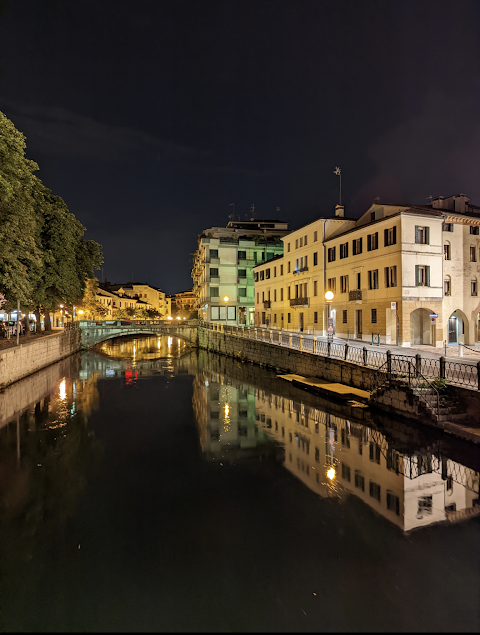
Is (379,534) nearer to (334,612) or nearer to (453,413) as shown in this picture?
(334,612)

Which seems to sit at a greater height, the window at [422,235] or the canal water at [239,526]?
the window at [422,235]

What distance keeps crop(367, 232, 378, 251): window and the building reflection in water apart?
16268 mm

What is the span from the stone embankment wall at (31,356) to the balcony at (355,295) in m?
26.9

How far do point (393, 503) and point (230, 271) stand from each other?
5172cm

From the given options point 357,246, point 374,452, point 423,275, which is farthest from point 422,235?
point 374,452

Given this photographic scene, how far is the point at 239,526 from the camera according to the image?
336 inches

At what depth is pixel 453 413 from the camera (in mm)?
14008

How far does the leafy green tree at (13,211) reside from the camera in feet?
59.2

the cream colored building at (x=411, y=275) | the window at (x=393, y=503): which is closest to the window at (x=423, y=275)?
the cream colored building at (x=411, y=275)

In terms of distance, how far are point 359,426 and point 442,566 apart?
29.3ft

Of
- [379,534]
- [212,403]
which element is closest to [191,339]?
[212,403]

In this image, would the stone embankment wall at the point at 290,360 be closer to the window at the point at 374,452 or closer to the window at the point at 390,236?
the window at the point at 374,452

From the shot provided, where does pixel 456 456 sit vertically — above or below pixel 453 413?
below

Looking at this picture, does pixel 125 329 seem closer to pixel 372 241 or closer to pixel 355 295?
pixel 355 295
